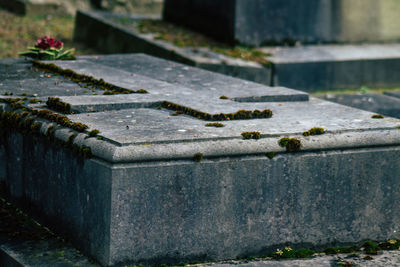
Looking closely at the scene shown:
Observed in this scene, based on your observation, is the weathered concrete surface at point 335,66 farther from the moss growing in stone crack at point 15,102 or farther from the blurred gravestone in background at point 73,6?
A: the blurred gravestone in background at point 73,6

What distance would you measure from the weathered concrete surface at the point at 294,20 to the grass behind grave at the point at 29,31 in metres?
1.66

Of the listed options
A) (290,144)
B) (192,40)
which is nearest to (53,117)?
(290,144)

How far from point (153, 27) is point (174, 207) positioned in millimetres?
5636

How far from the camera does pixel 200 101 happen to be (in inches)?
175

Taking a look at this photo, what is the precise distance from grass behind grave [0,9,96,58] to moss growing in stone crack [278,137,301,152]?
18.4ft

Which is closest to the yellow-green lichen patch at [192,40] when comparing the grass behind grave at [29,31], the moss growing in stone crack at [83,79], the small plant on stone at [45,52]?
the grass behind grave at [29,31]

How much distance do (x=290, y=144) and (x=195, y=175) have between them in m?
0.51

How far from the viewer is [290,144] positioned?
3623 mm

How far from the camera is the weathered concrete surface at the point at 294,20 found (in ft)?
26.7

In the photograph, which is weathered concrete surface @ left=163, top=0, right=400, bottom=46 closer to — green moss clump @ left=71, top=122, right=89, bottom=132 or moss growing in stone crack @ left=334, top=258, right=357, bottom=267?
green moss clump @ left=71, top=122, right=89, bottom=132

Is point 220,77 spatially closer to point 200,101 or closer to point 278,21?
point 200,101

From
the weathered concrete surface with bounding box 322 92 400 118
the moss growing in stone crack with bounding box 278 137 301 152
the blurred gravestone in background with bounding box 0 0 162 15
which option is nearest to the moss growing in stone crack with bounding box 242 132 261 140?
the moss growing in stone crack with bounding box 278 137 301 152

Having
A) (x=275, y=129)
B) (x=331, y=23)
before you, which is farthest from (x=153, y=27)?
(x=275, y=129)

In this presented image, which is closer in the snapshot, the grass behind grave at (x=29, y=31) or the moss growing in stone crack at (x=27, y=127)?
the moss growing in stone crack at (x=27, y=127)
